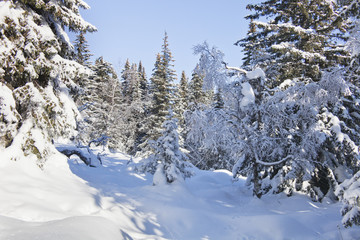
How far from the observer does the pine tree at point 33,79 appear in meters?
6.15

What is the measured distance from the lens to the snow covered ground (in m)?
3.90

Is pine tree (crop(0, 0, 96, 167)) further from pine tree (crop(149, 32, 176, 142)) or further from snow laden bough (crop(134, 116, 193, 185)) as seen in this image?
pine tree (crop(149, 32, 176, 142))

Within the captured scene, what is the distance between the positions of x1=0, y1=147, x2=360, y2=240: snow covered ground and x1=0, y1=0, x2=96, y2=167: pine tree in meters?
0.71

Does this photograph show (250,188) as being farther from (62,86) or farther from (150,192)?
(62,86)

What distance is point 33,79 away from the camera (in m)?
7.06

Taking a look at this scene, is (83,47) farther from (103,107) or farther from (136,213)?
(136,213)

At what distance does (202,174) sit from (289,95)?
8.80m

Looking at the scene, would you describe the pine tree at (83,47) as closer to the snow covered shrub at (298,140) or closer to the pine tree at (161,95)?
the pine tree at (161,95)

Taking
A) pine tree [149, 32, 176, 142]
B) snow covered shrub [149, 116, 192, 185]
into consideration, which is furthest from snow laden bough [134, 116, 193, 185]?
pine tree [149, 32, 176, 142]

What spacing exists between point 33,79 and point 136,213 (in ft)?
18.3

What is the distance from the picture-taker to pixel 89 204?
6211mm

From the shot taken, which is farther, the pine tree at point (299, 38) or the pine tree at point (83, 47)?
the pine tree at point (83, 47)

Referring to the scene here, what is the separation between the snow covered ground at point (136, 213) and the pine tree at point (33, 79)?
0.71 meters

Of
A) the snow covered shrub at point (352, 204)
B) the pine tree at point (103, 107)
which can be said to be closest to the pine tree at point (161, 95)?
the pine tree at point (103, 107)
